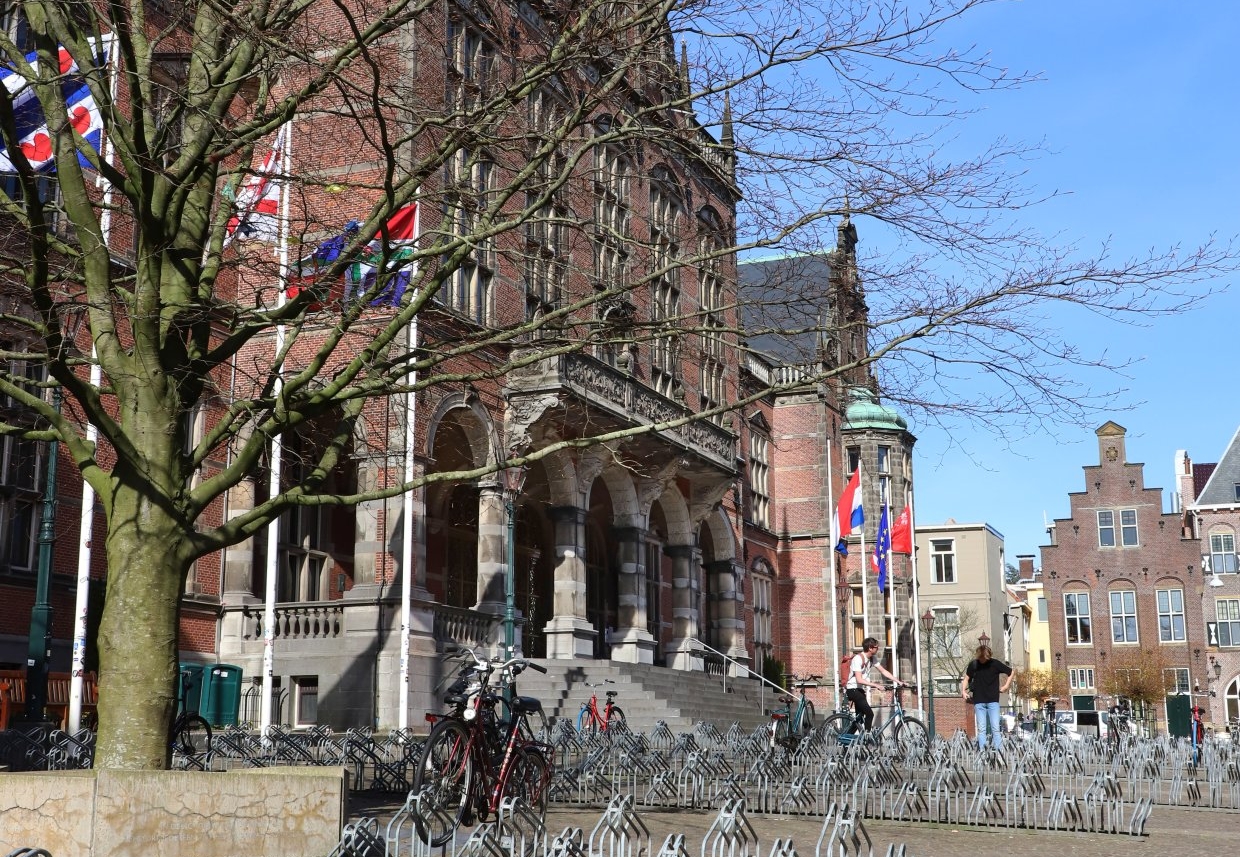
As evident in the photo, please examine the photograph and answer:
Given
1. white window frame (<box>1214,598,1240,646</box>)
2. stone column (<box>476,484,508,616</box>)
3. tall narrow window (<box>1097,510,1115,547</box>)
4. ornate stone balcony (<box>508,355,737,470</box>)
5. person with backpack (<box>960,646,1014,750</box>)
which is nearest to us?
person with backpack (<box>960,646,1014,750</box>)

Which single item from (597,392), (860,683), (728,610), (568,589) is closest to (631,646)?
(568,589)

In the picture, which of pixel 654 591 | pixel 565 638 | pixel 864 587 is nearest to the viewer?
pixel 565 638

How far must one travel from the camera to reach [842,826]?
7.05m

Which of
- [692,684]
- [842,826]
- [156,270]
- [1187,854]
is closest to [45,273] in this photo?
[156,270]

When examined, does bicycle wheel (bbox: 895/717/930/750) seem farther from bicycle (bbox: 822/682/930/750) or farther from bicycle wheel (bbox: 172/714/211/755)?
bicycle wheel (bbox: 172/714/211/755)

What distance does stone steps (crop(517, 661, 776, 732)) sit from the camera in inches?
982

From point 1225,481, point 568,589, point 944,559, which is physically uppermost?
point 1225,481

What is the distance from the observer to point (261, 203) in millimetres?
14758

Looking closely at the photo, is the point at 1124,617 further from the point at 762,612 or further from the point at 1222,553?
the point at 762,612

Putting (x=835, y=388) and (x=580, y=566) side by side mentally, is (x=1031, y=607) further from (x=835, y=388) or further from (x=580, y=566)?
(x=835, y=388)

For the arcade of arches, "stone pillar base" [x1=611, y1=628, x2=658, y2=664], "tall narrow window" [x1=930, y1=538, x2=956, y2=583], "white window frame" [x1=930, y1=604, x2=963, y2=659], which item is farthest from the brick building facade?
"stone pillar base" [x1=611, y1=628, x2=658, y2=664]

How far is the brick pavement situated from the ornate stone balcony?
10921mm

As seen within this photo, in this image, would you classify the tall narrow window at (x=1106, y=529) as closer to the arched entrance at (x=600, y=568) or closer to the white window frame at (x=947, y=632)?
the white window frame at (x=947, y=632)

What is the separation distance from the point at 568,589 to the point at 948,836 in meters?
17.0
